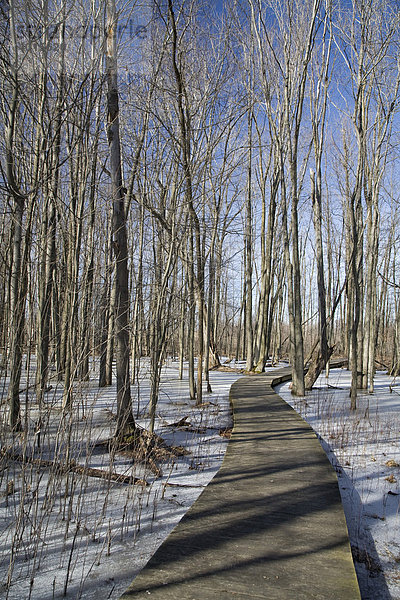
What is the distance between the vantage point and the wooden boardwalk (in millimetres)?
2016

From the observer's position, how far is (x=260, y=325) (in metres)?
16.0

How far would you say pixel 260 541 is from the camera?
250 centimetres

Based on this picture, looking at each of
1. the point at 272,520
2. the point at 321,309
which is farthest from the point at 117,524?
the point at 321,309

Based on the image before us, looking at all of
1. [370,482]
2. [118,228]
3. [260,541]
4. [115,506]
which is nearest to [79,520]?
[115,506]

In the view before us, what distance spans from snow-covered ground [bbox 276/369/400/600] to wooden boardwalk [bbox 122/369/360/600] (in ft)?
1.00

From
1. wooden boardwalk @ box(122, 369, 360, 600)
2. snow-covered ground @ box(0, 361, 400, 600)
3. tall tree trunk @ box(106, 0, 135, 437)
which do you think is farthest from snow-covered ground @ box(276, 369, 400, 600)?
tall tree trunk @ box(106, 0, 135, 437)

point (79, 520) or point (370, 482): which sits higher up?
point (79, 520)

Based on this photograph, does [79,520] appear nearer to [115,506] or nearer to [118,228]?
[115,506]

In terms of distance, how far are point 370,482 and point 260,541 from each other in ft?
7.44

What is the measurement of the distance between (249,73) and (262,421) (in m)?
9.70

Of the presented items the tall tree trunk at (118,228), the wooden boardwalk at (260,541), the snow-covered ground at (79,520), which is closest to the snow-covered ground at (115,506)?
the snow-covered ground at (79,520)

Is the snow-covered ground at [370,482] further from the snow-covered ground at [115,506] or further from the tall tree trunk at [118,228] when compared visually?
the tall tree trunk at [118,228]

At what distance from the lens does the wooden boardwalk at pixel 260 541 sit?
2016 millimetres

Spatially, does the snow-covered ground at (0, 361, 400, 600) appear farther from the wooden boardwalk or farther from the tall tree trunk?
the tall tree trunk
